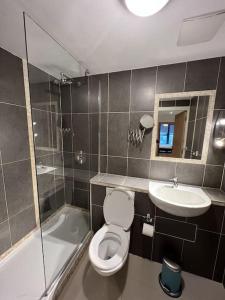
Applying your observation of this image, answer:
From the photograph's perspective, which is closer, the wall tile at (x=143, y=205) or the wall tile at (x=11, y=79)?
the wall tile at (x=11, y=79)

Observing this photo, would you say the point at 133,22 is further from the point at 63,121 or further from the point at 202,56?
the point at 63,121

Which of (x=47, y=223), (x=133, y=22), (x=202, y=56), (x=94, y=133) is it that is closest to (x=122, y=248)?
(x=47, y=223)

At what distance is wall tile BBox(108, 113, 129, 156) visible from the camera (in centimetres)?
176

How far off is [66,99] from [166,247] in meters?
2.23

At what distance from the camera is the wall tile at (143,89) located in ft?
5.20

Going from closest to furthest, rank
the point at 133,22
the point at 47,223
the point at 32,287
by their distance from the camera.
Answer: the point at 133,22
the point at 32,287
the point at 47,223

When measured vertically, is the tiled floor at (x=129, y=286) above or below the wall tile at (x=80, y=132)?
below

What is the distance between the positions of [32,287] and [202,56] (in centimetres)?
276

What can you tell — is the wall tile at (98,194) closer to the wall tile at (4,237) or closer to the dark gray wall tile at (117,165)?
the dark gray wall tile at (117,165)

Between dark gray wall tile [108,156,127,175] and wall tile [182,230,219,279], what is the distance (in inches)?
41.0

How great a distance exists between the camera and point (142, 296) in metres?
1.26

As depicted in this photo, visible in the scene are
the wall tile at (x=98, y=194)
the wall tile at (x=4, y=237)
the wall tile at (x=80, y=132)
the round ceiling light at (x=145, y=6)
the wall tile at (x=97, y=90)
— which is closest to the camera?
the round ceiling light at (x=145, y=6)

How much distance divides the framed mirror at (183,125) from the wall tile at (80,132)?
3.11ft

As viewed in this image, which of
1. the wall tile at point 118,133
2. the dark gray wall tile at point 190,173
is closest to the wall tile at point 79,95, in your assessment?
the wall tile at point 118,133
